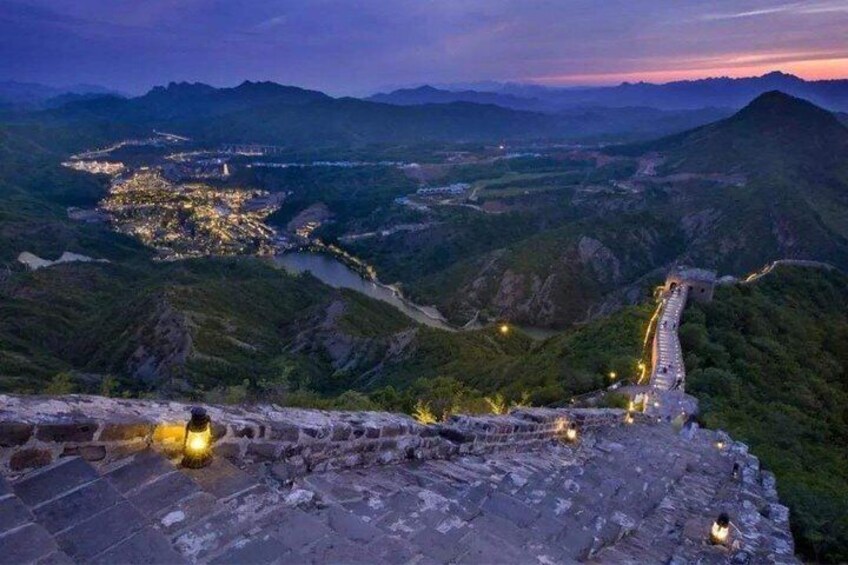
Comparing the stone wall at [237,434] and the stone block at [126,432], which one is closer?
the stone wall at [237,434]

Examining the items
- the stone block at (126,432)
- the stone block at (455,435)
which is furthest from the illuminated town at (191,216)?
the stone block at (126,432)

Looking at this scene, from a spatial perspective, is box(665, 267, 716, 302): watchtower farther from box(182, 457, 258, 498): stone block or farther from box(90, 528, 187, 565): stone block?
box(90, 528, 187, 565): stone block

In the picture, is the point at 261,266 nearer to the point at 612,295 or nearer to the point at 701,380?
the point at 612,295

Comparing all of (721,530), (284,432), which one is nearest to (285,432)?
(284,432)

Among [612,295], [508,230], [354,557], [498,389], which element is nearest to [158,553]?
[354,557]

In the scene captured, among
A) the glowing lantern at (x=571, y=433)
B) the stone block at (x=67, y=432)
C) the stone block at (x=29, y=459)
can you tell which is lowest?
the glowing lantern at (x=571, y=433)

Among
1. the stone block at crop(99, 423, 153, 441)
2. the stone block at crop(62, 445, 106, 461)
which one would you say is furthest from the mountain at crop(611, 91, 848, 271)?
the stone block at crop(62, 445, 106, 461)

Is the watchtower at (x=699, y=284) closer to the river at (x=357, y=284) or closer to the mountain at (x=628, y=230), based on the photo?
the river at (x=357, y=284)

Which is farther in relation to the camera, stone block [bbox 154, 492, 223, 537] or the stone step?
stone block [bbox 154, 492, 223, 537]
